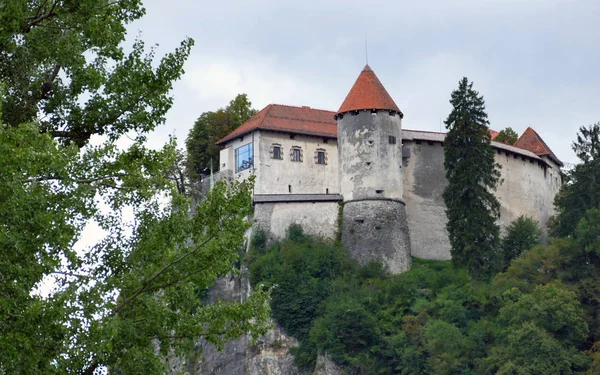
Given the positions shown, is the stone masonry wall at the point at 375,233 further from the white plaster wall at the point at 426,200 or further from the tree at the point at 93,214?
the tree at the point at 93,214

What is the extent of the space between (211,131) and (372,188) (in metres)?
13.0

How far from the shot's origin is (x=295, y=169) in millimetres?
65562

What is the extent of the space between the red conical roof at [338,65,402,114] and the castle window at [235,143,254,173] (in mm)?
5629

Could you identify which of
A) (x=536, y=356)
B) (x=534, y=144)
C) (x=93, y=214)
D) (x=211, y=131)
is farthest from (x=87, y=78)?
(x=534, y=144)

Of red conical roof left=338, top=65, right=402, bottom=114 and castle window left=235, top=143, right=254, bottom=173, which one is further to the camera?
castle window left=235, top=143, right=254, bottom=173

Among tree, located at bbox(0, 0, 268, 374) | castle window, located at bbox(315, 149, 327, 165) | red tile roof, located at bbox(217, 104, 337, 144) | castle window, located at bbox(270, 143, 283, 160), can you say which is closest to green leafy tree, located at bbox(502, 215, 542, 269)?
castle window, located at bbox(315, 149, 327, 165)

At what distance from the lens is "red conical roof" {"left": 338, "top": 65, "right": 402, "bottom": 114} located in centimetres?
6362

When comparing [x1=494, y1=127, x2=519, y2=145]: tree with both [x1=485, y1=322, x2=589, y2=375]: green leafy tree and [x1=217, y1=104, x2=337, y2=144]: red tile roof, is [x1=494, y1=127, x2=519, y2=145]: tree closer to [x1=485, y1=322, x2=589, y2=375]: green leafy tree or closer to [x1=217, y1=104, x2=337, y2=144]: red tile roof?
[x1=217, y1=104, x2=337, y2=144]: red tile roof

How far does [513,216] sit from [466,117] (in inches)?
322

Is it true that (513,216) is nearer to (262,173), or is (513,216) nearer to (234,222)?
(262,173)

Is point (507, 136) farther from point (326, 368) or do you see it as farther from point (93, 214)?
point (93, 214)

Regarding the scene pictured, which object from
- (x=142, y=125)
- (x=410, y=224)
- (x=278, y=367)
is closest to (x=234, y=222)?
(x=142, y=125)

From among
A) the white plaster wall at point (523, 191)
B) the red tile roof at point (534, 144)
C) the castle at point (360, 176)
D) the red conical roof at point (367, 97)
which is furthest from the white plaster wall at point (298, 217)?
the red tile roof at point (534, 144)

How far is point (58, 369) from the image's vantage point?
18359mm
